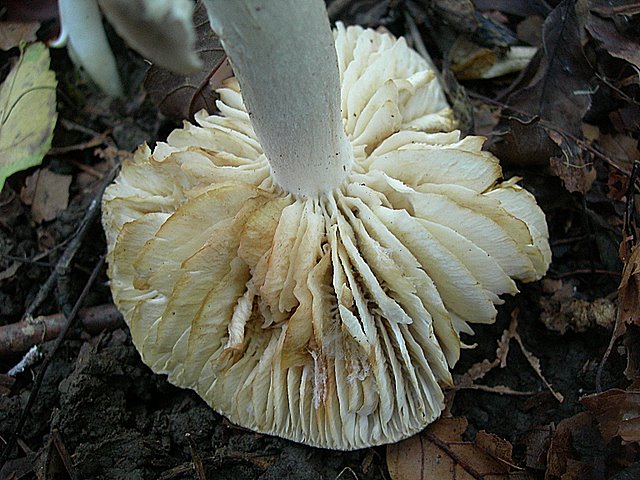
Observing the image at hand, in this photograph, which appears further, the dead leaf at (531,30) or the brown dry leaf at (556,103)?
the dead leaf at (531,30)

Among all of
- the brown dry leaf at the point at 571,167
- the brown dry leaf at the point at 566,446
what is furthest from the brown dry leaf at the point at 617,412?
the brown dry leaf at the point at 571,167

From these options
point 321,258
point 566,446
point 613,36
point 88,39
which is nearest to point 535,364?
point 566,446

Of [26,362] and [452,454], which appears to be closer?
[452,454]

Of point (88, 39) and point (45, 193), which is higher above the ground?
point (88, 39)

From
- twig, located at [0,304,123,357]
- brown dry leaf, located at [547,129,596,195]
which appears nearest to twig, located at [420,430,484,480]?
brown dry leaf, located at [547,129,596,195]

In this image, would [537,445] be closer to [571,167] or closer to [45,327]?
[571,167]

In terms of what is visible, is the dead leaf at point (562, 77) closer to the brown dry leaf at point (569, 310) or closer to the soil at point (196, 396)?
the soil at point (196, 396)
